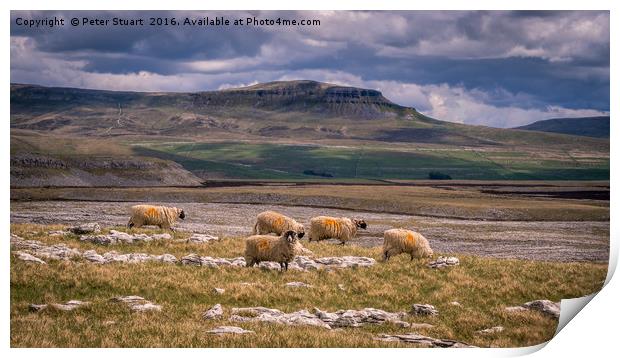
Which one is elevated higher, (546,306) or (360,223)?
(360,223)

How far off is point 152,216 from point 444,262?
16.4 m

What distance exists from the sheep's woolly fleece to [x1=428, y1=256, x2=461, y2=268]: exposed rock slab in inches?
91.3

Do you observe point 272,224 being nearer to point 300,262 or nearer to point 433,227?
point 300,262

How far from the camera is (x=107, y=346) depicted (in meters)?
16.2

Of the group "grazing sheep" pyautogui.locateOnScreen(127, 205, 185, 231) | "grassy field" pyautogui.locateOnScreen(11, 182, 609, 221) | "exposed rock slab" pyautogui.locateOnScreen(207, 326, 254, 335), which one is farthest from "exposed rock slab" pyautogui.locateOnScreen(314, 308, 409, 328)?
"grassy field" pyautogui.locateOnScreen(11, 182, 609, 221)

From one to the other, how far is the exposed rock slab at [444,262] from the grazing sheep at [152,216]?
14809mm

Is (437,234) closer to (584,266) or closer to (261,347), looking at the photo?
(584,266)

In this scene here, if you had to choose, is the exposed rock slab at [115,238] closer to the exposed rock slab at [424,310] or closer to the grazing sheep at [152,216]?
the grazing sheep at [152,216]

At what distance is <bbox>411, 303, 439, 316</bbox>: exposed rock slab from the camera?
64.1 ft

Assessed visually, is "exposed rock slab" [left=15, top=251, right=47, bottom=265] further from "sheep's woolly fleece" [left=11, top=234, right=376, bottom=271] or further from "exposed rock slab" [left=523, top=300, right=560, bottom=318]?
"exposed rock slab" [left=523, top=300, right=560, bottom=318]

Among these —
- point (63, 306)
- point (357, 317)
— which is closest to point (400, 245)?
point (357, 317)

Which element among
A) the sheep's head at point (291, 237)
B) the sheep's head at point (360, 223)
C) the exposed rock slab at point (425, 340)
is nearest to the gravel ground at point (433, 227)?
the sheep's head at point (360, 223)

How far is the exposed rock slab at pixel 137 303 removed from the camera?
60.9 feet

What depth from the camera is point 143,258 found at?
24.1 m
